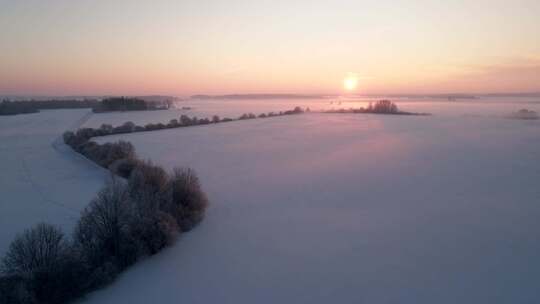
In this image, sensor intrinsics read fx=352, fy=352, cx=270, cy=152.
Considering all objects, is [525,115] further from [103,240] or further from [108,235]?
[103,240]

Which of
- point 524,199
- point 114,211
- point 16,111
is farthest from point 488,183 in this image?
point 16,111

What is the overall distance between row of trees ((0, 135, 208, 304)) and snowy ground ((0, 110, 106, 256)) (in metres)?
1.93

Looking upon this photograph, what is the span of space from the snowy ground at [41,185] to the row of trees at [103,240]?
1932 millimetres

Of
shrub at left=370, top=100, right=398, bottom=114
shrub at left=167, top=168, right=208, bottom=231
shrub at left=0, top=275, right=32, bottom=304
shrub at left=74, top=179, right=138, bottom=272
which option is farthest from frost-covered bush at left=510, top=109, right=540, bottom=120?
shrub at left=0, top=275, right=32, bottom=304

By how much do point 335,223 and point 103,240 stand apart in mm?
5655

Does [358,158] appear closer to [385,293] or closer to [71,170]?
[385,293]

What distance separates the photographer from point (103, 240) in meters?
7.66

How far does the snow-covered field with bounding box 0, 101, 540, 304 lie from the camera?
645 centimetres

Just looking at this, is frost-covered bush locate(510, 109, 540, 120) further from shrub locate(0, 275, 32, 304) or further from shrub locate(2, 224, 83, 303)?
shrub locate(0, 275, 32, 304)

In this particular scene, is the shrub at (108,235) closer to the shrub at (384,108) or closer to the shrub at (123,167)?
the shrub at (123,167)

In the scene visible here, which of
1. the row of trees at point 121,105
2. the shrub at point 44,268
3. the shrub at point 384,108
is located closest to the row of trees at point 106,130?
the shrub at point 44,268

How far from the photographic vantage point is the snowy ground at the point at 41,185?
33.3 ft

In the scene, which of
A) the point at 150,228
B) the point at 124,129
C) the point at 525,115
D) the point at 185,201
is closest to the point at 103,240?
the point at 150,228

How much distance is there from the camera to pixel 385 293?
20.4 ft
